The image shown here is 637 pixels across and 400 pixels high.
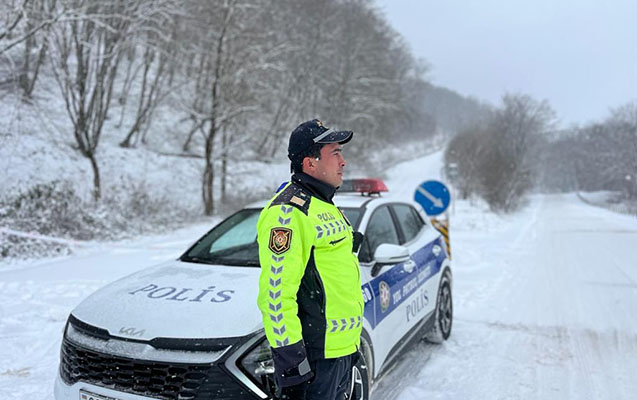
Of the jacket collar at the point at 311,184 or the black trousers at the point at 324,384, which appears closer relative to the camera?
the black trousers at the point at 324,384

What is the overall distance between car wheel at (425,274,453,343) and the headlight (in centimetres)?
280

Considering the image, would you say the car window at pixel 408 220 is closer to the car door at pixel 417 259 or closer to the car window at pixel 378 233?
the car door at pixel 417 259

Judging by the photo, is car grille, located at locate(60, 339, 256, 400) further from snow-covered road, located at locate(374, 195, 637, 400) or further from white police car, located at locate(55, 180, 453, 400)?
snow-covered road, located at locate(374, 195, 637, 400)

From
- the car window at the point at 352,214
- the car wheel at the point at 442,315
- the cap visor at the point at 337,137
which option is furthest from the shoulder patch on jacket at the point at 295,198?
the car wheel at the point at 442,315

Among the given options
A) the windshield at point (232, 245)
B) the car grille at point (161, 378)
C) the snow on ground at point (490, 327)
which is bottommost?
the snow on ground at point (490, 327)

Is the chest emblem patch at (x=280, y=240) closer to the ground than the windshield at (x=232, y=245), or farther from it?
farther from it

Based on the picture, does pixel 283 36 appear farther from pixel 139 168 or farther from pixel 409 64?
pixel 409 64

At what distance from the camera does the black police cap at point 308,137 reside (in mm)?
2029

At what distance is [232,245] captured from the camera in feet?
12.4

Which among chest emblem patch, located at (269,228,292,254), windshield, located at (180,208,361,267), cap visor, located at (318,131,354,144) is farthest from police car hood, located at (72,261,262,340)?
cap visor, located at (318,131,354,144)

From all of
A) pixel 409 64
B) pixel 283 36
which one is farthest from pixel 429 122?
pixel 283 36

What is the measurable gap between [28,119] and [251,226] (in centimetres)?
1464

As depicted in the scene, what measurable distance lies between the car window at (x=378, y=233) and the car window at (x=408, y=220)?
23 cm

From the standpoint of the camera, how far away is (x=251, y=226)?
397cm
